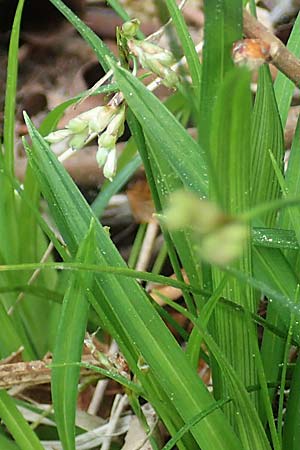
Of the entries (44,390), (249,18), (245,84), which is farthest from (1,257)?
(245,84)

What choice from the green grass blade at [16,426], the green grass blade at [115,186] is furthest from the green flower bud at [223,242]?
Answer: the green grass blade at [115,186]

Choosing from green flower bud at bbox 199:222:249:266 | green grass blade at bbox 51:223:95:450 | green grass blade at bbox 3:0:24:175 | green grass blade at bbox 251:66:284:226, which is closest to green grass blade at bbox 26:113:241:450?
green grass blade at bbox 51:223:95:450

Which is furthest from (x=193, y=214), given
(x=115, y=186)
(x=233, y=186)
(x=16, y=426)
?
(x=115, y=186)

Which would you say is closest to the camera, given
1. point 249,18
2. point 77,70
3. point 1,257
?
point 249,18

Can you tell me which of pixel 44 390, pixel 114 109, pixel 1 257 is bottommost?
pixel 44 390

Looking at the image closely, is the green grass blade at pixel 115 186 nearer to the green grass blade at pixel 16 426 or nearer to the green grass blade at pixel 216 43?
the green grass blade at pixel 16 426

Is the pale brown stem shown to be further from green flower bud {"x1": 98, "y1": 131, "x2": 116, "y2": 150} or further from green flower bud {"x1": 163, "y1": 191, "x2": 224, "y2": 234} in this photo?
green flower bud {"x1": 163, "y1": 191, "x2": 224, "y2": 234}

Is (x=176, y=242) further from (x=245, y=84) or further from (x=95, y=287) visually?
(x=245, y=84)

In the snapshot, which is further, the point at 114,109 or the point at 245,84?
the point at 114,109
